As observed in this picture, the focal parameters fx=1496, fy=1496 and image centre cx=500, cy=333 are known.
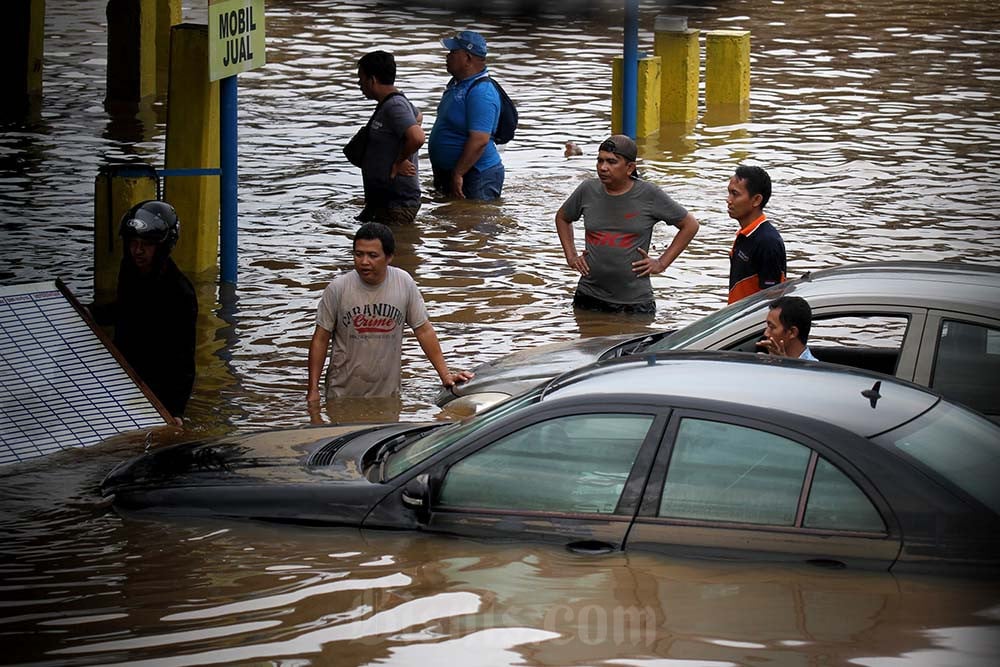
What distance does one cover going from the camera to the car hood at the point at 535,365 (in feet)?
27.6

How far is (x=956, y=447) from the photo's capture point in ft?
18.3

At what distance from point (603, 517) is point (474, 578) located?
54 centimetres

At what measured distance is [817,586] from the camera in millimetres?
5312

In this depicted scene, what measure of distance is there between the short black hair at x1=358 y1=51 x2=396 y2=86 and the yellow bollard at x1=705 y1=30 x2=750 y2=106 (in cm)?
769

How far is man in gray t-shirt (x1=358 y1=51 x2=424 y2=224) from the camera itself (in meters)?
13.5

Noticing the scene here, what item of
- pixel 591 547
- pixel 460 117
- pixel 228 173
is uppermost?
pixel 460 117

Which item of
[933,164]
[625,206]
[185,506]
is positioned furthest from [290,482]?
[933,164]

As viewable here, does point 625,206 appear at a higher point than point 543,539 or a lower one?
higher

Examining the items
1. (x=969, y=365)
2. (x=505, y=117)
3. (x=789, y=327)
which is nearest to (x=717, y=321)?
(x=789, y=327)

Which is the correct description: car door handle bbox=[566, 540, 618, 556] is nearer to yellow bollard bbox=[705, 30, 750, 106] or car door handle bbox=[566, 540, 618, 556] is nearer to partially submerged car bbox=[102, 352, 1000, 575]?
partially submerged car bbox=[102, 352, 1000, 575]

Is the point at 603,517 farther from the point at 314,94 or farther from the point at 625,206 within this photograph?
the point at 314,94

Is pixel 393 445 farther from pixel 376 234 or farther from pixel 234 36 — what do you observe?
pixel 234 36

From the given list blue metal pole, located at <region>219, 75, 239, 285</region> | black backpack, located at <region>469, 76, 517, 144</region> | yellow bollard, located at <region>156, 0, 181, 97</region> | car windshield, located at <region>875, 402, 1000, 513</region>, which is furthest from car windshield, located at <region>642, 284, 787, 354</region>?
yellow bollard, located at <region>156, 0, 181, 97</region>

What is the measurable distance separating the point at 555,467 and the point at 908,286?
90.9 inches
